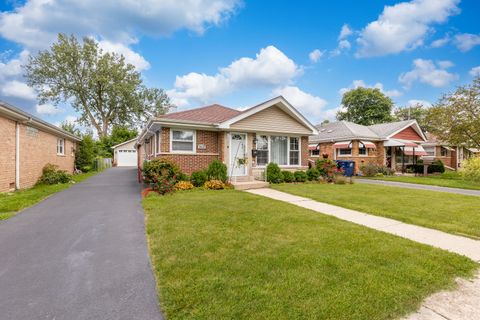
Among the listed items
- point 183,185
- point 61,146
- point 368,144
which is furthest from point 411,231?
point 61,146

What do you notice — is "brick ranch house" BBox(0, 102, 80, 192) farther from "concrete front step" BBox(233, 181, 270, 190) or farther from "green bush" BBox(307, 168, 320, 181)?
"green bush" BBox(307, 168, 320, 181)

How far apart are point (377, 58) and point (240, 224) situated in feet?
66.7

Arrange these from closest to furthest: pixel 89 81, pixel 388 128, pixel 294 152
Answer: pixel 294 152
pixel 388 128
pixel 89 81

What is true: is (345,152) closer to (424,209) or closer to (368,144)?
(368,144)

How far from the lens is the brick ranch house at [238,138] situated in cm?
1145

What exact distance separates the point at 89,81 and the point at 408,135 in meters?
40.4

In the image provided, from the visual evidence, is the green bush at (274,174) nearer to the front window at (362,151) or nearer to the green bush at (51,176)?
the front window at (362,151)

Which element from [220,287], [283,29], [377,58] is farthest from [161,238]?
[377,58]

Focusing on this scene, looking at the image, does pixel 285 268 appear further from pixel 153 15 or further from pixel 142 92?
pixel 142 92

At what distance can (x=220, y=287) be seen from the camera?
110 inches

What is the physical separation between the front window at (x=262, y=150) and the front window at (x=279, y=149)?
43 cm

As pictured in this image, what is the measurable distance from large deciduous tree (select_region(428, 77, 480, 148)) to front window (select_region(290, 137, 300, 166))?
14.2 m

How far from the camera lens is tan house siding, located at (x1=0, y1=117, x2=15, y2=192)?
9188 mm

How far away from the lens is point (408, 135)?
2308cm
